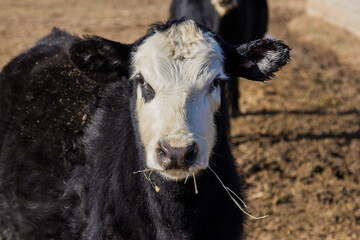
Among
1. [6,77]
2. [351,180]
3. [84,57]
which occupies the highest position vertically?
[84,57]

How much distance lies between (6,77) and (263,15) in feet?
19.9

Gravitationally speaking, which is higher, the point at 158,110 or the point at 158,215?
the point at 158,110

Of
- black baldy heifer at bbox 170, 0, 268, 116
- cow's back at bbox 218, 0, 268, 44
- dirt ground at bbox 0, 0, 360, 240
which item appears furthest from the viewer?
cow's back at bbox 218, 0, 268, 44

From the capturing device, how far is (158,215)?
132 inches

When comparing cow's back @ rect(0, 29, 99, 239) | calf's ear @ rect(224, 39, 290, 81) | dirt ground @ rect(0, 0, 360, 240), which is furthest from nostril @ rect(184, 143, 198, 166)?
dirt ground @ rect(0, 0, 360, 240)

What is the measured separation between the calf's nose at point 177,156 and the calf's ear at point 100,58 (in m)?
0.95

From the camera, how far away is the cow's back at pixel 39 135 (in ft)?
12.5

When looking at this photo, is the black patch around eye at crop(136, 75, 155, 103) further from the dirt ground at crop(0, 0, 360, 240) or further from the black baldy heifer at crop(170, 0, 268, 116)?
the black baldy heifer at crop(170, 0, 268, 116)

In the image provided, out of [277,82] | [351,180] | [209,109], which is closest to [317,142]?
[351,180]

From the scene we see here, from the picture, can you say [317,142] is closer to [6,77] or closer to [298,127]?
[298,127]

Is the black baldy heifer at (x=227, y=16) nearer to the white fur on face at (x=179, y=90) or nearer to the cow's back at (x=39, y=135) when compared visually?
the cow's back at (x=39, y=135)

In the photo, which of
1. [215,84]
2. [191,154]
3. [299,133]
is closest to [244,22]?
[299,133]

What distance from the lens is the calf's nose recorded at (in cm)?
275

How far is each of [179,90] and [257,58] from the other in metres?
0.85
